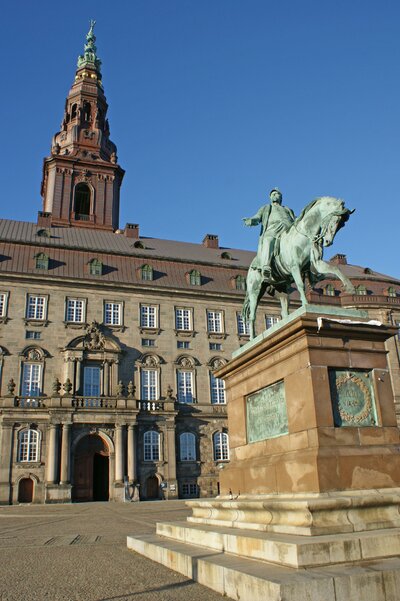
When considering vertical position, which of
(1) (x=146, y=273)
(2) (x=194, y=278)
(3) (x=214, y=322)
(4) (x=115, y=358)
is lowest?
(4) (x=115, y=358)

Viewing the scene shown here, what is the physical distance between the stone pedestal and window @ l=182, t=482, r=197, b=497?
27.0m

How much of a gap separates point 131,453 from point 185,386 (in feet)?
23.4

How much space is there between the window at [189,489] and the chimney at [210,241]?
24.3 metres

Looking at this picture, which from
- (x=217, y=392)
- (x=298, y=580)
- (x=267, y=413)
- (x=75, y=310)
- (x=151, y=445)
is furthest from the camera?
(x=217, y=392)

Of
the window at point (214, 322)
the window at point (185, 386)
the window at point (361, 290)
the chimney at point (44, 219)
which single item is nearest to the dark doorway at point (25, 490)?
the window at point (185, 386)

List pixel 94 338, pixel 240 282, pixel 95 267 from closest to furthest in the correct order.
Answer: pixel 94 338 < pixel 95 267 < pixel 240 282

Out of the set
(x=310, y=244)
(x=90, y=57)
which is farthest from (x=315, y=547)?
(x=90, y=57)

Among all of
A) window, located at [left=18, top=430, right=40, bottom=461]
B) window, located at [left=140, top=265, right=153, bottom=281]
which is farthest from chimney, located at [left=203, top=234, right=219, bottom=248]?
window, located at [left=18, top=430, right=40, bottom=461]

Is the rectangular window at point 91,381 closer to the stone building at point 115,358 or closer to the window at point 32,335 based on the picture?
→ the stone building at point 115,358

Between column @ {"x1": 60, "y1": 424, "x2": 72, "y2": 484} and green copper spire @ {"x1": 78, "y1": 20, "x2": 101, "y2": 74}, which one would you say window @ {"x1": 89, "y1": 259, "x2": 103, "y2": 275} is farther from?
green copper spire @ {"x1": 78, "y1": 20, "x2": 101, "y2": 74}

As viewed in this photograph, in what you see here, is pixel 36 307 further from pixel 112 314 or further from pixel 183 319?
pixel 183 319

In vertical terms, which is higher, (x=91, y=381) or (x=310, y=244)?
(x=91, y=381)

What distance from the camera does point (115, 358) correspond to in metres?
38.1

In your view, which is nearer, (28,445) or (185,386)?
(28,445)
